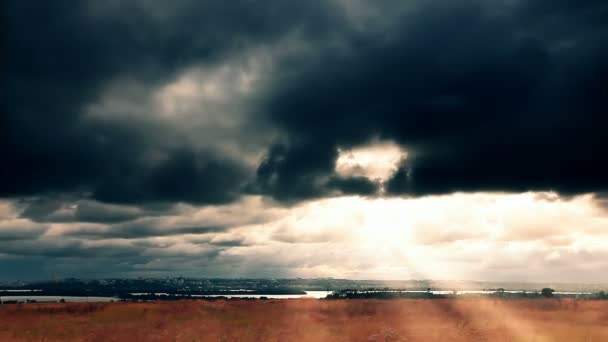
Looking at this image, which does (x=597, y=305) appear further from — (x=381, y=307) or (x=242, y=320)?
(x=242, y=320)

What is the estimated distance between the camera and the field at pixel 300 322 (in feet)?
153

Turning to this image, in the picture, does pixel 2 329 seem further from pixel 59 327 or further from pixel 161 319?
pixel 161 319

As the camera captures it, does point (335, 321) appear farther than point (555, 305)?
No

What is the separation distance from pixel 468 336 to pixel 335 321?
20.8m

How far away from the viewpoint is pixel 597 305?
78188 mm

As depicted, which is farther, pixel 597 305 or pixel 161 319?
pixel 597 305

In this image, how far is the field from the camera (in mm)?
46500

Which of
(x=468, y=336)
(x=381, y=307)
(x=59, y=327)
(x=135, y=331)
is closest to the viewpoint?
(x=468, y=336)

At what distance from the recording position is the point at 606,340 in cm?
4534

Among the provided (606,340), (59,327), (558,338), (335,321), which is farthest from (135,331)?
(606,340)

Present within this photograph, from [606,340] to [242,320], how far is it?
130 feet

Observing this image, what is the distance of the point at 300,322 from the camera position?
5934 centimetres

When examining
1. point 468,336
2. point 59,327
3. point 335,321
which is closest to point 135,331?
point 59,327

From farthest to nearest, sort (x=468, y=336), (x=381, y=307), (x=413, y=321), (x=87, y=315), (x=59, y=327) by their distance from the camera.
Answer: (x=381, y=307), (x=87, y=315), (x=413, y=321), (x=59, y=327), (x=468, y=336)
